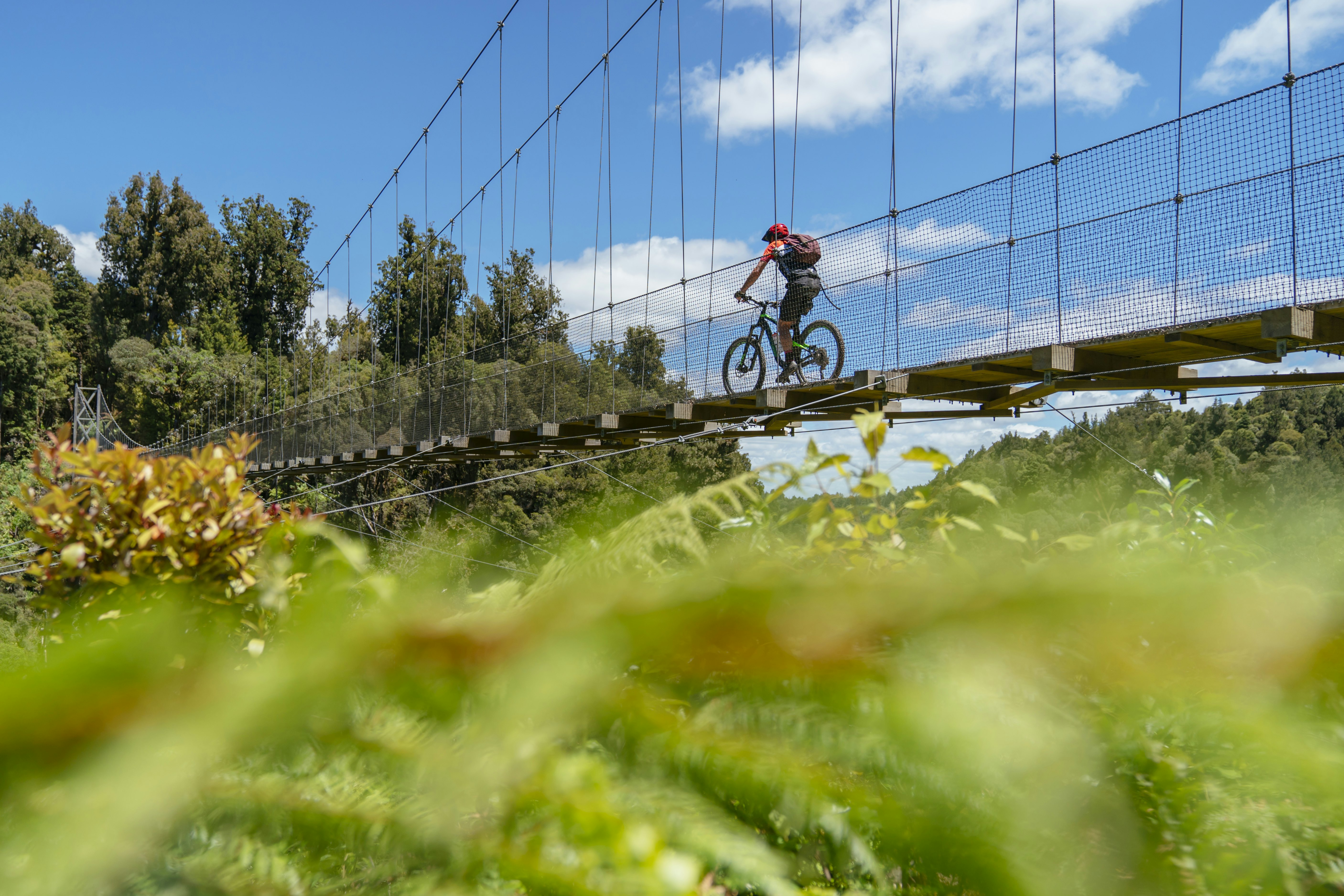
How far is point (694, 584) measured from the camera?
56 cm

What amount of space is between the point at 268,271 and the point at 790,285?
3529 cm

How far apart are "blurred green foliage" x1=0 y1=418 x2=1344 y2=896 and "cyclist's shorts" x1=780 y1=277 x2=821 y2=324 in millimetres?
6993

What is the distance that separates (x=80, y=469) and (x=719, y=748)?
1401 millimetres

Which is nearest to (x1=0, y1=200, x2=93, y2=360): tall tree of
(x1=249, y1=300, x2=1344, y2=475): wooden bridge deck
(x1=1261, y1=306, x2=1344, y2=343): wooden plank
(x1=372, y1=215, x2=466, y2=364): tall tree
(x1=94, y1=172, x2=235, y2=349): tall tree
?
(x1=94, y1=172, x2=235, y2=349): tall tree

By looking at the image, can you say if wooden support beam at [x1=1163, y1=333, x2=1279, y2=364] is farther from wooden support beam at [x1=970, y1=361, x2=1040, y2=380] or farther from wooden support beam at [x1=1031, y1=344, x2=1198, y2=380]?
wooden support beam at [x1=970, y1=361, x2=1040, y2=380]

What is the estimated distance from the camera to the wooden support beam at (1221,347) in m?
4.87

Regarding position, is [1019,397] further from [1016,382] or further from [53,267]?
[53,267]

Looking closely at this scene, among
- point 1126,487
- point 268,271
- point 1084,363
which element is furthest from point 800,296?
point 268,271

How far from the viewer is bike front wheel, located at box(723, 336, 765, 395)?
306 inches

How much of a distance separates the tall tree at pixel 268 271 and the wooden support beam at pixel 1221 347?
3662cm

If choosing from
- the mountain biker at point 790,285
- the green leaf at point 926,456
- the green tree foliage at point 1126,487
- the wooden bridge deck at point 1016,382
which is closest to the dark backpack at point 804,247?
the mountain biker at point 790,285

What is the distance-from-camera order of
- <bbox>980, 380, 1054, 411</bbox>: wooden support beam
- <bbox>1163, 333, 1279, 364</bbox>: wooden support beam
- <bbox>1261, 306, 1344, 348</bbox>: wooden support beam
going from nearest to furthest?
<bbox>1261, 306, 1344, 348</bbox>: wooden support beam, <bbox>1163, 333, 1279, 364</bbox>: wooden support beam, <bbox>980, 380, 1054, 411</bbox>: wooden support beam

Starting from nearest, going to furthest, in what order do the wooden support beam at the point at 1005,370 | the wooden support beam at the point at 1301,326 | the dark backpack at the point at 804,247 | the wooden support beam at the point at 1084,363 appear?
the wooden support beam at the point at 1301,326 → the wooden support beam at the point at 1084,363 → the wooden support beam at the point at 1005,370 → the dark backpack at the point at 804,247

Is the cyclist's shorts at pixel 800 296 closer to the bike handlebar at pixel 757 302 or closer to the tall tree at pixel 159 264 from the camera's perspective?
the bike handlebar at pixel 757 302
